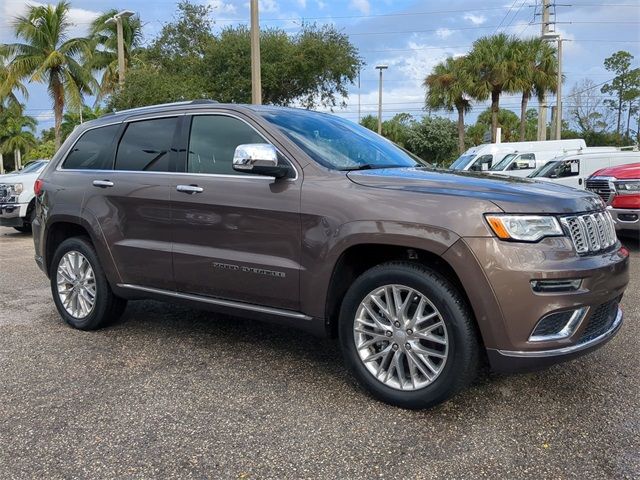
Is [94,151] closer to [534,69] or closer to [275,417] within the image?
[275,417]

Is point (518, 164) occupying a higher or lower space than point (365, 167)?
lower

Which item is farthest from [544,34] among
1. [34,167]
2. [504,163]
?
[34,167]

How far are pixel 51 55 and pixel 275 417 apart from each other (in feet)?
88.1

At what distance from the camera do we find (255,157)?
142 inches

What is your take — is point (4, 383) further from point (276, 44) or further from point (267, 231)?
point (276, 44)

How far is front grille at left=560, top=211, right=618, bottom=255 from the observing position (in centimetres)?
311

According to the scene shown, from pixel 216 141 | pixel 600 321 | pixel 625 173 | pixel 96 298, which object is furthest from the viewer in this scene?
pixel 625 173

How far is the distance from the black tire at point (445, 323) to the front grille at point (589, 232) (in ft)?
2.18

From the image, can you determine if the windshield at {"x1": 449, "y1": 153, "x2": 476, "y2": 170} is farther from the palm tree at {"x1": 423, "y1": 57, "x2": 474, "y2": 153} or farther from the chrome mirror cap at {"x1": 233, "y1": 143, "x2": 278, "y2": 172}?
the chrome mirror cap at {"x1": 233, "y1": 143, "x2": 278, "y2": 172}

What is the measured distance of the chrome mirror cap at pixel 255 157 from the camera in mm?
3609

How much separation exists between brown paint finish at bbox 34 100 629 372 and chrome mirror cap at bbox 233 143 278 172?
0.18 meters

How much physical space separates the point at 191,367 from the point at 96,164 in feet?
6.54

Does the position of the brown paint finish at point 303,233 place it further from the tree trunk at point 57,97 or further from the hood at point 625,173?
the tree trunk at point 57,97

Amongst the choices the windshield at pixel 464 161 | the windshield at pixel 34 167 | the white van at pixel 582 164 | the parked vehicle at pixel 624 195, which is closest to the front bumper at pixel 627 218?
the parked vehicle at pixel 624 195
